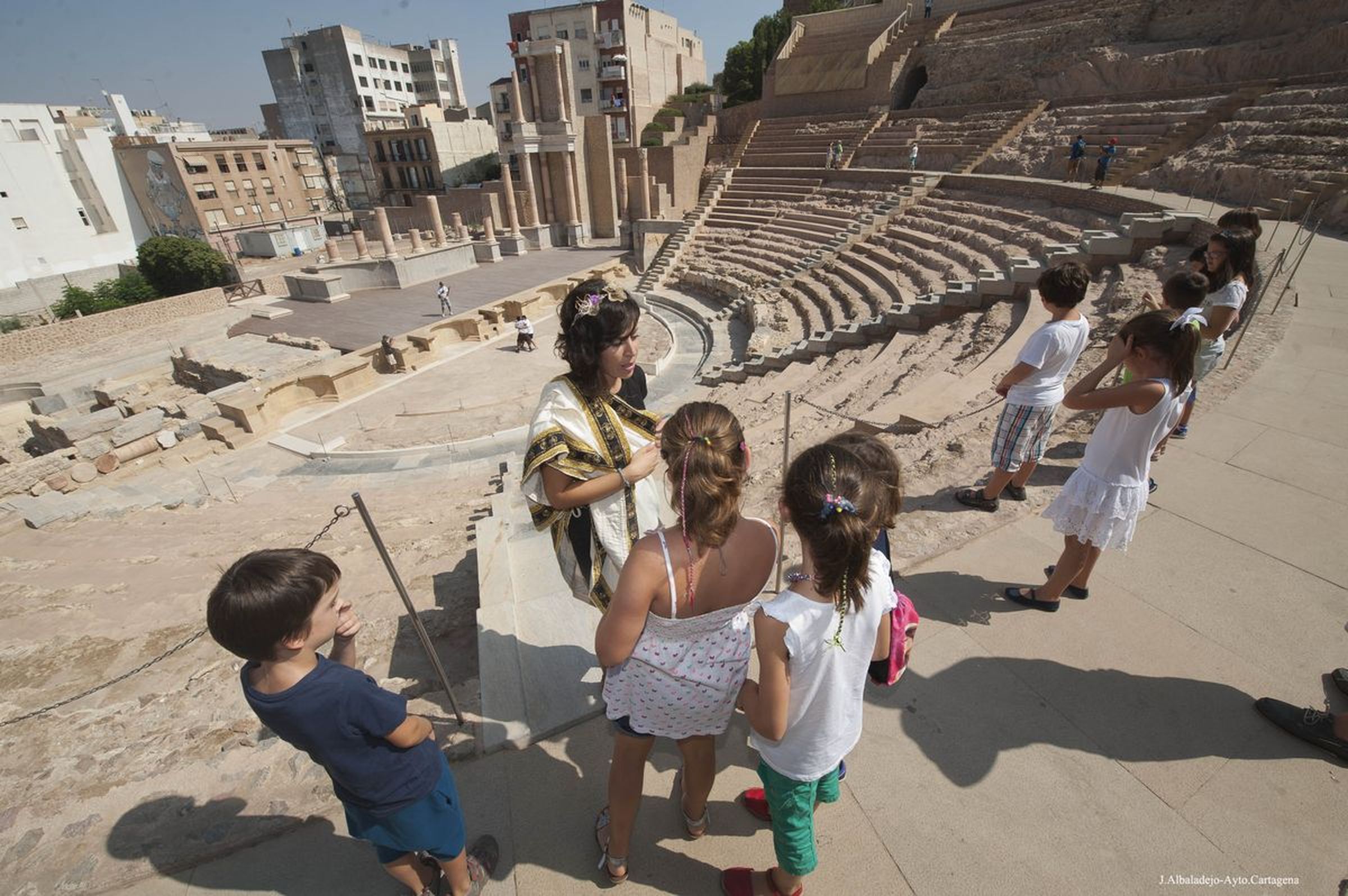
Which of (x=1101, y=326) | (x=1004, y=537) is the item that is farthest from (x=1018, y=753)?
(x=1101, y=326)

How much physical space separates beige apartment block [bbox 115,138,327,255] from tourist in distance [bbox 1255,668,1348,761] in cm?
4607

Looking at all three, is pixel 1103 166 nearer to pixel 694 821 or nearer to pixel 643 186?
pixel 694 821

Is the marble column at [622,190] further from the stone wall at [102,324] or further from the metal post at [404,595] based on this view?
the metal post at [404,595]

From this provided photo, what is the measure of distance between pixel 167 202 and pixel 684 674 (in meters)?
54.4

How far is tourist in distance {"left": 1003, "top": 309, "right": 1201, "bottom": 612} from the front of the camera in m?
2.54

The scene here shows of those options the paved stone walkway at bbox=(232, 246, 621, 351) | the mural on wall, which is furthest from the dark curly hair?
the mural on wall

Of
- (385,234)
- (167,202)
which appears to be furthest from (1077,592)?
(167,202)

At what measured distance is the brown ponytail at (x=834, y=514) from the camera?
144cm

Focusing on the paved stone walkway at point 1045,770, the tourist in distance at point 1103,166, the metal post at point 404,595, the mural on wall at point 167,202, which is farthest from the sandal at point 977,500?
the mural on wall at point 167,202

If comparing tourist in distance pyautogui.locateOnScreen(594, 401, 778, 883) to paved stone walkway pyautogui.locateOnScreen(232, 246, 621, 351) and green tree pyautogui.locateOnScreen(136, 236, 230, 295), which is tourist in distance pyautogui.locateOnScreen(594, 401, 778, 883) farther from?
green tree pyautogui.locateOnScreen(136, 236, 230, 295)

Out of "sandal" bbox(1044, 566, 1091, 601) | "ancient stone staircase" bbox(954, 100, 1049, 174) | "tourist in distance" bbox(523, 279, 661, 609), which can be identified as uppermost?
"ancient stone staircase" bbox(954, 100, 1049, 174)

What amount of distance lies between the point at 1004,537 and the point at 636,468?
2.82m

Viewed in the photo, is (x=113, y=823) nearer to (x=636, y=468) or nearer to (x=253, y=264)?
(x=636, y=468)

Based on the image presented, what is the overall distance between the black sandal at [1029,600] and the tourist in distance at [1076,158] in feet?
54.7
